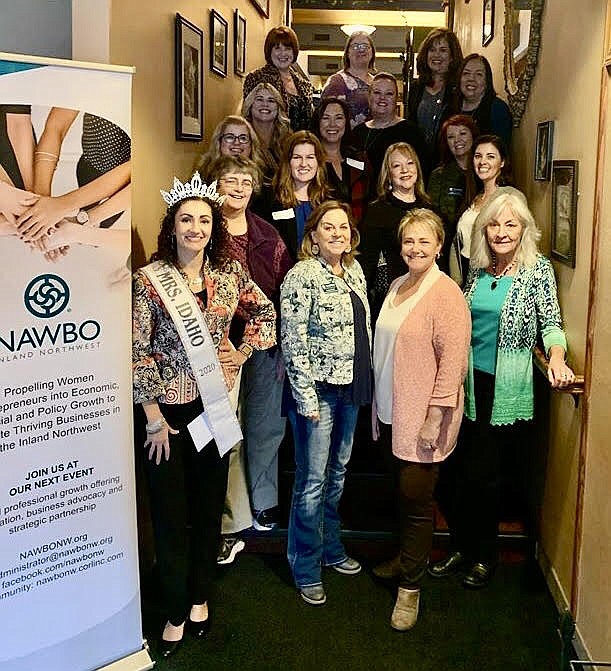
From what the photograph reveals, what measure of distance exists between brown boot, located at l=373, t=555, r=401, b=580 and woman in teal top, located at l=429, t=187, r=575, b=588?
367 millimetres

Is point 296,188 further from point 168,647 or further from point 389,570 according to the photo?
point 168,647

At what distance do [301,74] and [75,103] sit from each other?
252 centimetres

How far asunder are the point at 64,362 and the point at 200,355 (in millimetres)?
436

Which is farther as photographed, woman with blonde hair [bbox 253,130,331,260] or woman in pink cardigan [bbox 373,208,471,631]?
woman with blonde hair [bbox 253,130,331,260]

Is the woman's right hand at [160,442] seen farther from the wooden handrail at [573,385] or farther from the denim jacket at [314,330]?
the wooden handrail at [573,385]

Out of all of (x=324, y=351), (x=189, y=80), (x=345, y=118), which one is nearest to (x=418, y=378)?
(x=324, y=351)

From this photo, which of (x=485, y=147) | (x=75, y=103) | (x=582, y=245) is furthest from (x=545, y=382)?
(x=75, y=103)

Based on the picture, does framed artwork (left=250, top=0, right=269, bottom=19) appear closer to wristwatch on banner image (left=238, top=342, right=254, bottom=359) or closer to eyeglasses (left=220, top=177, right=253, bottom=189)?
eyeglasses (left=220, top=177, right=253, bottom=189)

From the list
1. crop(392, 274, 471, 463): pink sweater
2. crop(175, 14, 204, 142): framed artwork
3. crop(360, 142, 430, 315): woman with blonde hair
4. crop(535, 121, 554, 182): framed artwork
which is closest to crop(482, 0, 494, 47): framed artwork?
crop(535, 121, 554, 182): framed artwork

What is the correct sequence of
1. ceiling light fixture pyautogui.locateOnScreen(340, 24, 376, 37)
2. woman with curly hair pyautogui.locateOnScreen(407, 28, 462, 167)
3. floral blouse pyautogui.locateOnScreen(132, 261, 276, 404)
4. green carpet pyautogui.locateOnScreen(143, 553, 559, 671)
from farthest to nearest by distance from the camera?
ceiling light fixture pyautogui.locateOnScreen(340, 24, 376, 37)
woman with curly hair pyautogui.locateOnScreen(407, 28, 462, 167)
green carpet pyautogui.locateOnScreen(143, 553, 559, 671)
floral blouse pyautogui.locateOnScreen(132, 261, 276, 404)

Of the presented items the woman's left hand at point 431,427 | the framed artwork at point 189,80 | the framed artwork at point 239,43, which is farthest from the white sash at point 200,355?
→ the framed artwork at point 239,43

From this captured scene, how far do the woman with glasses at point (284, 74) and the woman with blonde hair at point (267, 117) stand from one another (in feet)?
1.62

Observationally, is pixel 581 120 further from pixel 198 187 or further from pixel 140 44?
pixel 140 44

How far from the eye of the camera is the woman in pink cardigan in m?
2.69
